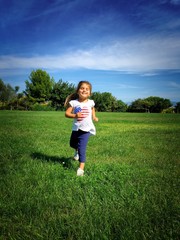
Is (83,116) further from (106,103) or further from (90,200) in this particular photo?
(106,103)

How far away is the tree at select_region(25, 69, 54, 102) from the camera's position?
7375 centimetres

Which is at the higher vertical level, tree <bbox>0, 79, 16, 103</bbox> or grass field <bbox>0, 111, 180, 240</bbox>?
tree <bbox>0, 79, 16, 103</bbox>

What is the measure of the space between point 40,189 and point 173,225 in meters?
2.25

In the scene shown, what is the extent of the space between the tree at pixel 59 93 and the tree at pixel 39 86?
70.2 inches

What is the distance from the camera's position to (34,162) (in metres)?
5.57

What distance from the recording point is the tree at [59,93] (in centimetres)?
7519

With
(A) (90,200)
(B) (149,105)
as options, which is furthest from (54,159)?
(B) (149,105)

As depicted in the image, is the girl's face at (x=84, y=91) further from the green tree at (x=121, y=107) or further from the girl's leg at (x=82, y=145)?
the green tree at (x=121, y=107)

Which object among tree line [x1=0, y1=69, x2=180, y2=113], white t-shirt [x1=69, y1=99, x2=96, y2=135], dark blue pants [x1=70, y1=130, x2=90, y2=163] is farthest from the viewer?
tree line [x1=0, y1=69, x2=180, y2=113]

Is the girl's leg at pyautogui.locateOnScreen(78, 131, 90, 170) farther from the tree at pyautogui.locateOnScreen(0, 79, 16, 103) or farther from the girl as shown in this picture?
the tree at pyautogui.locateOnScreen(0, 79, 16, 103)

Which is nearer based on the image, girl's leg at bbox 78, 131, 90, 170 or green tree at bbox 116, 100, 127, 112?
girl's leg at bbox 78, 131, 90, 170

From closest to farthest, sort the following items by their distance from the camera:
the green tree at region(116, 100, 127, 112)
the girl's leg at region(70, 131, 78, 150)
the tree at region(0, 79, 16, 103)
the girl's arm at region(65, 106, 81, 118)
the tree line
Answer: the girl's arm at region(65, 106, 81, 118), the girl's leg at region(70, 131, 78, 150), the tree line, the tree at region(0, 79, 16, 103), the green tree at region(116, 100, 127, 112)

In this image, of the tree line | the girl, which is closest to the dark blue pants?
the girl

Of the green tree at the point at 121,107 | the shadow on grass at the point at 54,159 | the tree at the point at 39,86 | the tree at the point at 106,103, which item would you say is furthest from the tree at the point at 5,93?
the shadow on grass at the point at 54,159
